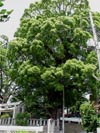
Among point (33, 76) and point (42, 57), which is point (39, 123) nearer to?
point (33, 76)

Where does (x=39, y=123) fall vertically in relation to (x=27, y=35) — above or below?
below

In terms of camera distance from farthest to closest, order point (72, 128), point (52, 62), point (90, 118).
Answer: point (72, 128), point (52, 62), point (90, 118)

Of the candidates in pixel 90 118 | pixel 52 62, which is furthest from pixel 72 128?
pixel 90 118

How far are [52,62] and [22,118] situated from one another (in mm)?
3617

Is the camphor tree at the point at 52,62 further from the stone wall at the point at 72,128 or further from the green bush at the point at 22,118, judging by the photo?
the stone wall at the point at 72,128

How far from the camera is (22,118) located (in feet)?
53.9

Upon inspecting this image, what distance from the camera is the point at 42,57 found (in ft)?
55.4

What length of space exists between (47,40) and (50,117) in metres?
4.46

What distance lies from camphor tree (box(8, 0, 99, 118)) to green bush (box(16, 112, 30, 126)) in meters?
0.61

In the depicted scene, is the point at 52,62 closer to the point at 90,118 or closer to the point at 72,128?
the point at 72,128

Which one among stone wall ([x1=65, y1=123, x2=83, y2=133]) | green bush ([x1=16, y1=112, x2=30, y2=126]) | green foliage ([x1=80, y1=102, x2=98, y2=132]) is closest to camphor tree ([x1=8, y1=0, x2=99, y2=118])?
green bush ([x1=16, y1=112, x2=30, y2=126])

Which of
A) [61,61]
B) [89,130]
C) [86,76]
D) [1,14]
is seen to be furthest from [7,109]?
[1,14]

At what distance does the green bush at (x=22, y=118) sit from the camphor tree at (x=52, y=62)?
61 cm

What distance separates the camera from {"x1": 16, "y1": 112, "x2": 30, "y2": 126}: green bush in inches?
634
